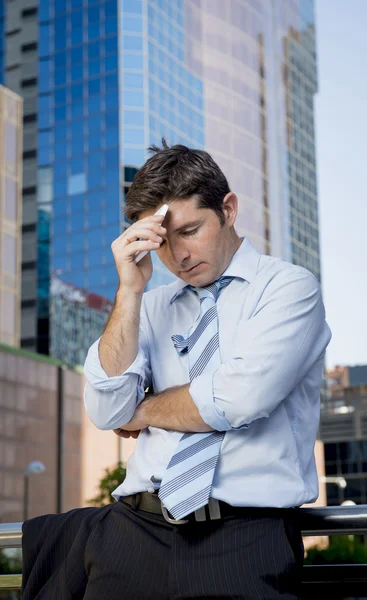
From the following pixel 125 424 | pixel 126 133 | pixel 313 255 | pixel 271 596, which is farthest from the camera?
pixel 313 255

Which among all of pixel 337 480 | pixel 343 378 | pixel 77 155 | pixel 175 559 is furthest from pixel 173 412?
pixel 343 378

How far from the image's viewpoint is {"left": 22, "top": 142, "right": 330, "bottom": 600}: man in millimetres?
2355

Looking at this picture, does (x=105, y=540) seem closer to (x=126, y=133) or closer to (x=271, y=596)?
(x=271, y=596)

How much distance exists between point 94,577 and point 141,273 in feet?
2.77

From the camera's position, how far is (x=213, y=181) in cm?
270

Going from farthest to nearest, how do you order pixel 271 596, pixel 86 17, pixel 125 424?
pixel 86 17 < pixel 125 424 < pixel 271 596

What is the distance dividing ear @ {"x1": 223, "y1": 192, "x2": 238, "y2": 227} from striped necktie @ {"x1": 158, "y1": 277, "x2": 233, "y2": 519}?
0.19 meters

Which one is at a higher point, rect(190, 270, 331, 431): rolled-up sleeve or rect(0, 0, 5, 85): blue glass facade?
rect(0, 0, 5, 85): blue glass facade

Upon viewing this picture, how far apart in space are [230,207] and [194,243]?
0.58 ft

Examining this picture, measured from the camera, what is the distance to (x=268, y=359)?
241 cm

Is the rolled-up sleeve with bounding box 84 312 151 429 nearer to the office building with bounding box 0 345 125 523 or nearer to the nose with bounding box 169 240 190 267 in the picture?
the nose with bounding box 169 240 190 267

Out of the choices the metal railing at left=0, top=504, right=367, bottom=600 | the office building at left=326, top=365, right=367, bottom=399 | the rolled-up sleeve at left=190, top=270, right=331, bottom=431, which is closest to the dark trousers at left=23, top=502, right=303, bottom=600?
the metal railing at left=0, top=504, right=367, bottom=600

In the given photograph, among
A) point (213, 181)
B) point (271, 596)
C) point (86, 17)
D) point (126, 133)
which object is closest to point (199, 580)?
point (271, 596)

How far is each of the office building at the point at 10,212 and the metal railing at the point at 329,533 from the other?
52838 millimetres
